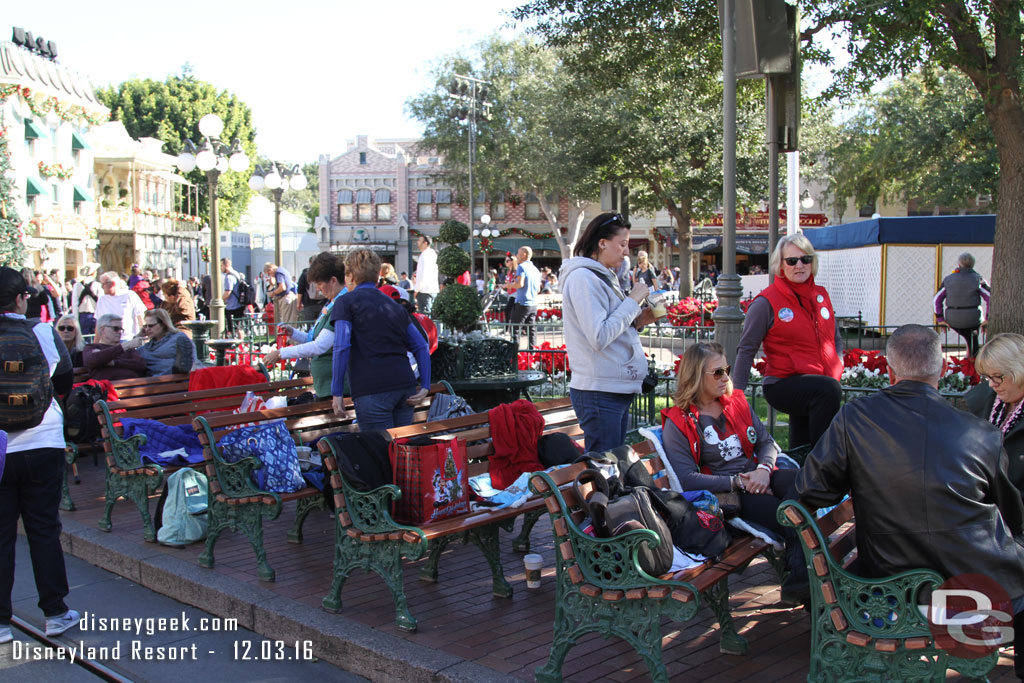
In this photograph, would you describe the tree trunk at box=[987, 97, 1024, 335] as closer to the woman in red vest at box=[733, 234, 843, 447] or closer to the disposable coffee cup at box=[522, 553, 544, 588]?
the woman in red vest at box=[733, 234, 843, 447]

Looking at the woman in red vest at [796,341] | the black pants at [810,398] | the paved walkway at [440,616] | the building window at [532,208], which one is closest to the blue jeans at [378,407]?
the paved walkway at [440,616]

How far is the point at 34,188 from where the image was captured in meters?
33.2

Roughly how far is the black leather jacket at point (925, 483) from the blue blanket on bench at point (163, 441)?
4.71 m

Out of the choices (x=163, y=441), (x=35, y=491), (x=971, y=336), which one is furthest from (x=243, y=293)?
(x=35, y=491)

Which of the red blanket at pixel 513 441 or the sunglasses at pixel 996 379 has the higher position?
the sunglasses at pixel 996 379

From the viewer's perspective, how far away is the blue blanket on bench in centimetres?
651

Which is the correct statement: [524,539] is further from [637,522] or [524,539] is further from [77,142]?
[77,142]

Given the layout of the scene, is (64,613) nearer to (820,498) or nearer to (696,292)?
(820,498)

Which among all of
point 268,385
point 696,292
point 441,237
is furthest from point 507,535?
point 696,292

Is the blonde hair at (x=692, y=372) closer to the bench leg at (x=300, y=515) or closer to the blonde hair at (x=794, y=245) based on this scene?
the blonde hair at (x=794, y=245)

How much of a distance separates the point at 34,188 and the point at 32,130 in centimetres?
225

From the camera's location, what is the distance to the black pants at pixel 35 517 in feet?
15.1

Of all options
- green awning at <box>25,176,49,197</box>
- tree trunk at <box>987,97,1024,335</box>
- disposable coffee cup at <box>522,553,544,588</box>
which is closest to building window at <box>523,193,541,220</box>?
green awning at <box>25,176,49,197</box>

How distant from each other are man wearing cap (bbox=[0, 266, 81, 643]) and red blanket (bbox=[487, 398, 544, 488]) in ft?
7.69
